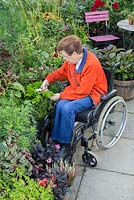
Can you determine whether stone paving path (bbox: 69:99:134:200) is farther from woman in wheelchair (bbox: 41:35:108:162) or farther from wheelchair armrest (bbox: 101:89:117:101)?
wheelchair armrest (bbox: 101:89:117:101)

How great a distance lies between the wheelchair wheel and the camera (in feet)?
10.5

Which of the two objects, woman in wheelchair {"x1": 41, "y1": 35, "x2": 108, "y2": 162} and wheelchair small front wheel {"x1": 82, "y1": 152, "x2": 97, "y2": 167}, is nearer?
woman in wheelchair {"x1": 41, "y1": 35, "x2": 108, "y2": 162}

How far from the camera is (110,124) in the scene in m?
3.61

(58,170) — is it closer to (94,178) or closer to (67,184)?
(67,184)

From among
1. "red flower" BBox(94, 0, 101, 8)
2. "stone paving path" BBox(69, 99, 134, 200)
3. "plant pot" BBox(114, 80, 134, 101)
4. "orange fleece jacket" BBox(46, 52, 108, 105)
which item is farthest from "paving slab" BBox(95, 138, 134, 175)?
"red flower" BBox(94, 0, 101, 8)

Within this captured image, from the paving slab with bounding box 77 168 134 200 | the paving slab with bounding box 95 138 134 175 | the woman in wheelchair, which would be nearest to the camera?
the paving slab with bounding box 77 168 134 200

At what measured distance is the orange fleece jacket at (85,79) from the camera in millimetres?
3119

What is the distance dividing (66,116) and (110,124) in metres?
0.69

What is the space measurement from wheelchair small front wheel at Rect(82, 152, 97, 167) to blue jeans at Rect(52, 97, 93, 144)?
0.26m

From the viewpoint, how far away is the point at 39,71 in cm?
356

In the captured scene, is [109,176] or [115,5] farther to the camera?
[115,5]

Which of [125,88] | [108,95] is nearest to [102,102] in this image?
[108,95]

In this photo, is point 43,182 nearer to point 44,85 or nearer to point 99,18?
point 44,85

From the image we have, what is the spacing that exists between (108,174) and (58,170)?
77cm
